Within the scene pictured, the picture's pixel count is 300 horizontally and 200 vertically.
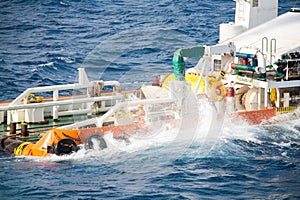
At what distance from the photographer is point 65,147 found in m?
29.9

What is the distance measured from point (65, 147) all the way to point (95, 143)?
4.06 feet

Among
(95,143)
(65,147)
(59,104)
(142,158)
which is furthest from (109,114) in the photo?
(59,104)

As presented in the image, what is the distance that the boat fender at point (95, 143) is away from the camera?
30.3 metres

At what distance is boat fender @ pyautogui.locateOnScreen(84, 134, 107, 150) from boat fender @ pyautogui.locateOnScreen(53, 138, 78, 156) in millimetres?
515

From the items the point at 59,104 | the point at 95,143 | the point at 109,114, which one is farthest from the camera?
the point at 59,104

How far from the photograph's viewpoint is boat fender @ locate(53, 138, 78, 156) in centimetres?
2984

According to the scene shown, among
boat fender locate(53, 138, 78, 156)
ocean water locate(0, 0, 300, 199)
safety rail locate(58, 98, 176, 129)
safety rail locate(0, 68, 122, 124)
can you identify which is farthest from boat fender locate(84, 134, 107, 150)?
safety rail locate(0, 68, 122, 124)

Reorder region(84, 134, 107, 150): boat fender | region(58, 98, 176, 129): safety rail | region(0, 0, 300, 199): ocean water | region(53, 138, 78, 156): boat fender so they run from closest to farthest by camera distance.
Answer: region(0, 0, 300, 199): ocean water < region(53, 138, 78, 156): boat fender < region(84, 134, 107, 150): boat fender < region(58, 98, 176, 129): safety rail

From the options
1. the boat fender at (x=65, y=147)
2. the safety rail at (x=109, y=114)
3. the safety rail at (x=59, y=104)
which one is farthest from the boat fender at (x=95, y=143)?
the safety rail at (x=59, y=104)

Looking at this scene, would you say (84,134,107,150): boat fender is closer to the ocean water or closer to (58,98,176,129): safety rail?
the ocean water

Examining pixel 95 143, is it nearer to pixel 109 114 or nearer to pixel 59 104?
pixel 109 114

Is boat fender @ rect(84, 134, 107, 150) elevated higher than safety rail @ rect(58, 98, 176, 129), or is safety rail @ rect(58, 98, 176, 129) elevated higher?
safety rail @ rect(58, 98, 176, 129)

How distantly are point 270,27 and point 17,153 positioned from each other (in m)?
14.4

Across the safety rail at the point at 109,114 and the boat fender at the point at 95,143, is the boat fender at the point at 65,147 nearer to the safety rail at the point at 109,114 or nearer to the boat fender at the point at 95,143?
the boat fender at the point at 95,143
